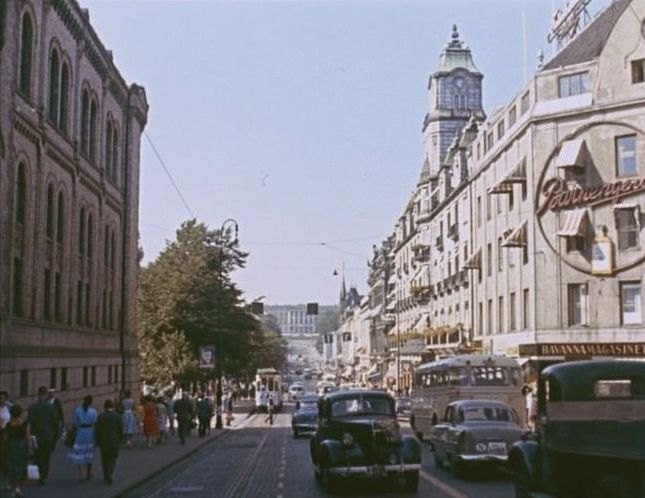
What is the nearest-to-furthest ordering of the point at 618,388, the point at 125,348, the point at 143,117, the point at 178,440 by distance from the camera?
the point at 618,388 → the point at 178,440 → the point at 125,348 → the point at 143,117

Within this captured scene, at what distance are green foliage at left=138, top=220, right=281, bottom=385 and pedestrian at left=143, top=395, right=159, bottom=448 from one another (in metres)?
19.7

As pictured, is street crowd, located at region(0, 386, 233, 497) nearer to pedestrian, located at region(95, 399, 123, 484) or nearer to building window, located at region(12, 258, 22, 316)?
pedestrian, located at region(95, 399, 123, 484)

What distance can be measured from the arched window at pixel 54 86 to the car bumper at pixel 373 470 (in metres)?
20.2

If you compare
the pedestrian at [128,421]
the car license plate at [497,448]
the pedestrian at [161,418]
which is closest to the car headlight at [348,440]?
the car license plate at [497,448]

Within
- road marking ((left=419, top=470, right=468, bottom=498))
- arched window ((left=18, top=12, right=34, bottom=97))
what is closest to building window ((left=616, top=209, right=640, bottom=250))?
road marking ((left=419, top=470, right=468, bottom=498))

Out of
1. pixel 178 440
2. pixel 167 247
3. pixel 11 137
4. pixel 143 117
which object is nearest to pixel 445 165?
pixel 167 247

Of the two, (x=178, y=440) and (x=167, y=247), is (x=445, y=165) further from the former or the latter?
(x=178, y=440)

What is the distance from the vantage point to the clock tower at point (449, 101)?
91.2m

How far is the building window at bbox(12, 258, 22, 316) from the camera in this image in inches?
1202

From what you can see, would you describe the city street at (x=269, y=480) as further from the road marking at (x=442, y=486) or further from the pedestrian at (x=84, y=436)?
the pedestrian at (x=84, y=436)

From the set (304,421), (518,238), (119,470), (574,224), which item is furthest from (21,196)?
(518,238)

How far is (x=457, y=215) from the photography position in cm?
6625

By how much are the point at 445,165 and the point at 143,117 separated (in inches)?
1025

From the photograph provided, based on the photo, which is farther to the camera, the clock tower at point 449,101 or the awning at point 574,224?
the clock tower at point 449,101
